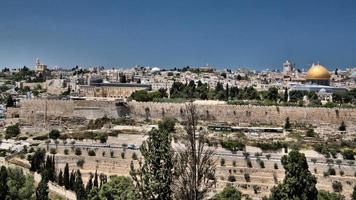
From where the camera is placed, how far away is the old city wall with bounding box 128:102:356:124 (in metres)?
30.0

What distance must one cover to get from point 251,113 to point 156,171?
24.1m

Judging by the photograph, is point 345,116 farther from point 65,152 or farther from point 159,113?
point 65,152

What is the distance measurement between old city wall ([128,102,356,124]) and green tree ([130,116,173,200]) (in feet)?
69.2

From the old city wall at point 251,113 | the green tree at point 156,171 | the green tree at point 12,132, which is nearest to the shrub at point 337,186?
the green tree at point 156,171

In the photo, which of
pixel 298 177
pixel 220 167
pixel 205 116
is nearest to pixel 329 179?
pixel 220 167

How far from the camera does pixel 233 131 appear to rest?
89.9 feet

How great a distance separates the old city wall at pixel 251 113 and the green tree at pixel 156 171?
21092mm

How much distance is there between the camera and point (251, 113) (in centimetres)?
3158

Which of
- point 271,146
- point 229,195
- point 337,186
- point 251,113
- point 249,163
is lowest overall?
point 337,186

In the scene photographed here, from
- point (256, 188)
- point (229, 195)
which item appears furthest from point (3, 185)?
point (256, 188)

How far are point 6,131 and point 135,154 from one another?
11658 mm

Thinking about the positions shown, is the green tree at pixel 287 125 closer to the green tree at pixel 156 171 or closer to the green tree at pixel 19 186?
the green tree at pixel 19 186

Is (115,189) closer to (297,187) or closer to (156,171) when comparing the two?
(297,187)

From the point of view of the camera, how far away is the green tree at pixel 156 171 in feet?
25.9
